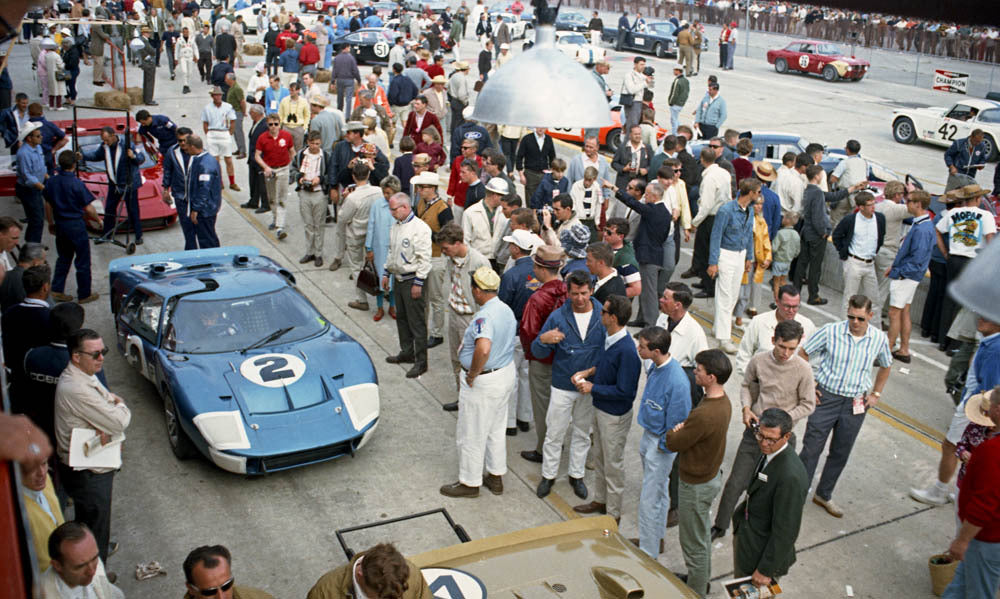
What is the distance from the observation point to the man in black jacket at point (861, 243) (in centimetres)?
1038

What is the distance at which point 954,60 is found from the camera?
37.9 m

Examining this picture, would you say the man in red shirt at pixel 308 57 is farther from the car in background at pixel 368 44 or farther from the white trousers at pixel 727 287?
the white trousers at pixel 727 287

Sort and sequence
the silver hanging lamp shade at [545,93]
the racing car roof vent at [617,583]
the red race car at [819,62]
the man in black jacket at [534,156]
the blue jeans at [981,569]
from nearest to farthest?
→ the silver hanging lamp shade at [545,93], the racing car roof vent at [617,583], the blue jeans at [981,569], the man in black jacket at [534,156], the red race car at [819,62]

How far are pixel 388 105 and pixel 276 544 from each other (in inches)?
520

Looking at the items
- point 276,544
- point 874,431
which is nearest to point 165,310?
point 276,544

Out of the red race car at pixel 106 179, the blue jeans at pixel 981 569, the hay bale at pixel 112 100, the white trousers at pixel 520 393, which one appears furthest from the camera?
the hay bale at pixel 112 100

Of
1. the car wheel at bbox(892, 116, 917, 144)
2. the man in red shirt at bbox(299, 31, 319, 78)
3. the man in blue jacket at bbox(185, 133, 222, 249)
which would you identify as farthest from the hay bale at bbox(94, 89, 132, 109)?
the car wheel at bbox(892, 116, 917, 144)

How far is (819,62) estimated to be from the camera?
116 feet

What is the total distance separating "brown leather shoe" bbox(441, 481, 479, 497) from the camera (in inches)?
298

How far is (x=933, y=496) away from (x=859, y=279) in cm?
Answer: 343

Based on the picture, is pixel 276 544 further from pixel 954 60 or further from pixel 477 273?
pixel 954 60

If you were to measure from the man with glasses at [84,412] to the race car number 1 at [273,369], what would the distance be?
1.67 metres

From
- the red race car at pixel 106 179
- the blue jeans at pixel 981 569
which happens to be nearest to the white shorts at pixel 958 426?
the blue jeans at pixel 981 569

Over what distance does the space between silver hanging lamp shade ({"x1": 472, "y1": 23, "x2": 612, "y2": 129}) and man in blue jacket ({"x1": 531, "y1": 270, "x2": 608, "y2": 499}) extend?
11.5ft
